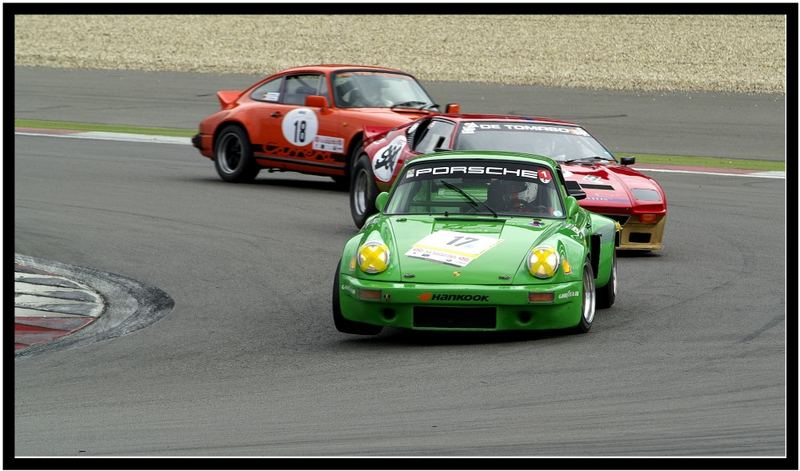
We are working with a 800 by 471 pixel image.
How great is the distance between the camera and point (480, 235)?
347 inches

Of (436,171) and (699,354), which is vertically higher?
(436,171)

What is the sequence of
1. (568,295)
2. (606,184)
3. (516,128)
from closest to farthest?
(568,295) < (606,184) < (516,128)

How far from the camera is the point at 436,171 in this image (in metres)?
9.61

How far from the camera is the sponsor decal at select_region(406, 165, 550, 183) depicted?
9.53 meters

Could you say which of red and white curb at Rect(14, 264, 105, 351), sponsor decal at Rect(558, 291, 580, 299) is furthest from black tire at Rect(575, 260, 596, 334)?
red and white curb at Rect(14, 264, 105, 351)

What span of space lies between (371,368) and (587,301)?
1.70m

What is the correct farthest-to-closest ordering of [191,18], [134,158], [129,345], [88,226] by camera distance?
[191,18] → [134,158] → [88,226] → [129,345]

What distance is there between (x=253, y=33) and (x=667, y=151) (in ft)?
59.9

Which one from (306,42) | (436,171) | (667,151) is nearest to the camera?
(436,171)

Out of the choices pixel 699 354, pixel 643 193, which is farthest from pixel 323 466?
pixel 643 193

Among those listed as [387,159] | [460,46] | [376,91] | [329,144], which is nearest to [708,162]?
[376,91]

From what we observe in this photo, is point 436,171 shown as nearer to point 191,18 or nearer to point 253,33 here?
point 253,33

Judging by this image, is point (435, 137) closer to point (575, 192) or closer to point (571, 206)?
point (575, 192)

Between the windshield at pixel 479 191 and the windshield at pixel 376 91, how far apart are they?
265 inches
